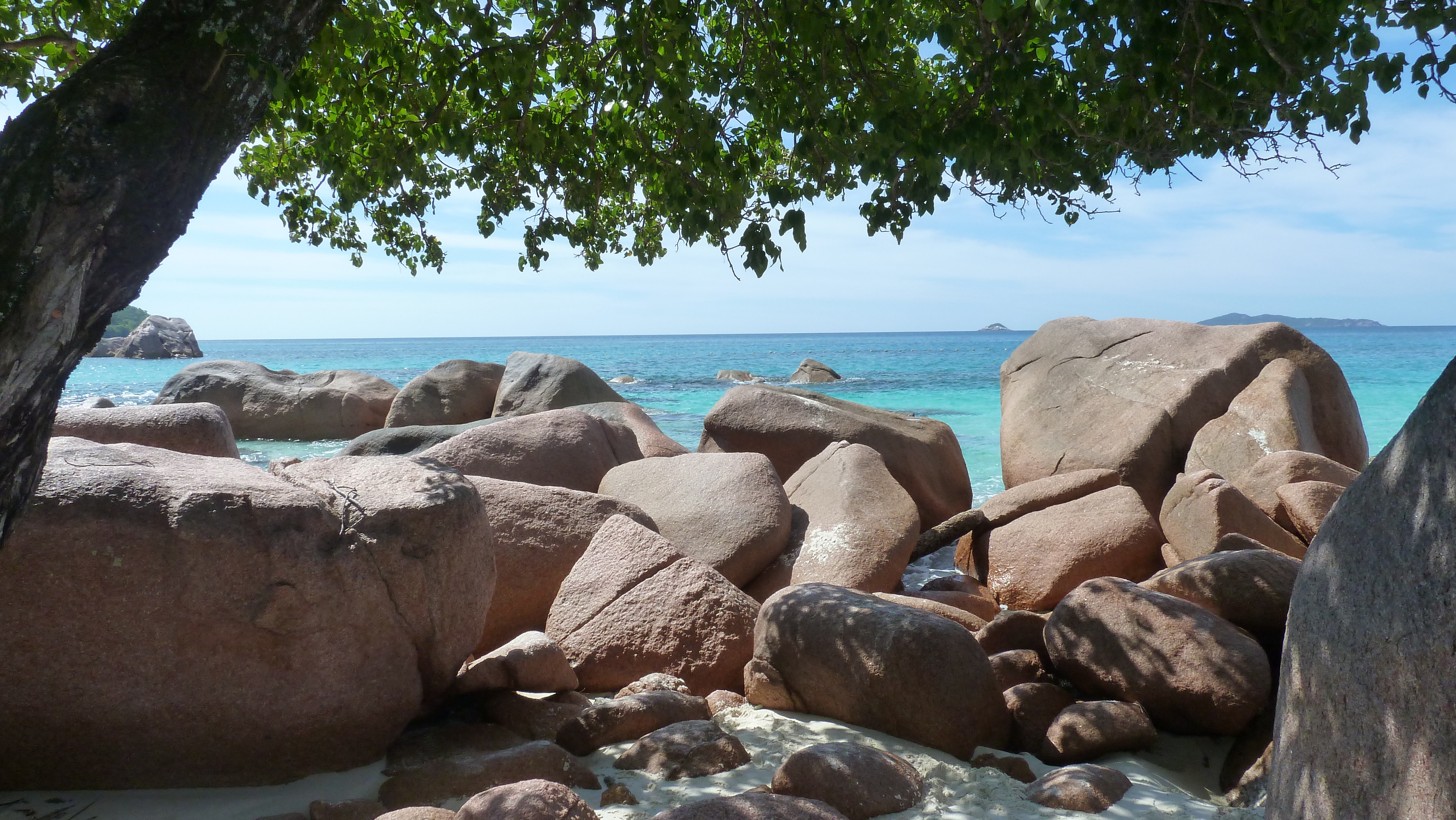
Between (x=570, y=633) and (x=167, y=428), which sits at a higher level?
(x=167, y=428)

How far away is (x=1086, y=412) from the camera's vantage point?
1078cm

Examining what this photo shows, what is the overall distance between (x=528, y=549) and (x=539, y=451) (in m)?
2.85

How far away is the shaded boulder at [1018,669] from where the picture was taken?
5.16 metres

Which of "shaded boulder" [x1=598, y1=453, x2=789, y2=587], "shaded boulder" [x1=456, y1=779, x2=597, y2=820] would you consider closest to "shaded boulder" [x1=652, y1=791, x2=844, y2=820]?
"shaded boulder" [x1=456, y1=779, x2=597, y2=820]

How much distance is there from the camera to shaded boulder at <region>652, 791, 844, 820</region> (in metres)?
3.05

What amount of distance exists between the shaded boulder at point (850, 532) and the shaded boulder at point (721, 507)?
19cm

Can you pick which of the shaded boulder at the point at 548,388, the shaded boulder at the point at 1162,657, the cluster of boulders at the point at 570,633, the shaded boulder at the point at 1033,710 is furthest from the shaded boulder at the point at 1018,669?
the shaded boulder at the point at 548,388

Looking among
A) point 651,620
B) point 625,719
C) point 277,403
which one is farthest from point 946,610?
point 277,403

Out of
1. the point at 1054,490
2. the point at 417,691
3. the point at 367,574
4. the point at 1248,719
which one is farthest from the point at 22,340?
the point at 1054,490

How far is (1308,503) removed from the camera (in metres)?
7.38

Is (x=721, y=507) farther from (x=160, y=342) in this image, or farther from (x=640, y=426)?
(x=160, y=342)

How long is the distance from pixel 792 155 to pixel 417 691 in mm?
3452

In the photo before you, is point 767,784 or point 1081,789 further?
point 767,784

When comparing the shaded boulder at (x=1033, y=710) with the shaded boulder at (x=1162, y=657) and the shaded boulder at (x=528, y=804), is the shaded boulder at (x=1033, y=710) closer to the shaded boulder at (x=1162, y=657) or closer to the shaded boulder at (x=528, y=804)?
the shaded boulder at (x=1162, y=657)
